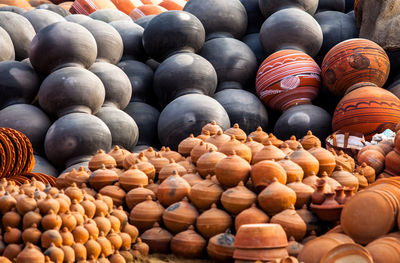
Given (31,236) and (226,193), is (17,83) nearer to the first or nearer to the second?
(226,193)

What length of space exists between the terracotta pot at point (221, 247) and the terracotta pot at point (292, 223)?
280mm

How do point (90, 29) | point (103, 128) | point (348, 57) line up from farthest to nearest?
1. point (90, 29)
2. point (348, 57)
3. point (103, 128)

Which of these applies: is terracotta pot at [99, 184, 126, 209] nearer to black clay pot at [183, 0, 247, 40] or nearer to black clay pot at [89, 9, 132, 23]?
black clay pot at [183, 0, 247, 40]

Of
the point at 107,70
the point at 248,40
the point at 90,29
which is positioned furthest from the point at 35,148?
the point at 248,40

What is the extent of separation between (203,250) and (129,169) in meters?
0.90

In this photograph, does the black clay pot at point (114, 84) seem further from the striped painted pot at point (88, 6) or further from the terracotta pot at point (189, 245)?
the striped painted pot at point (88, 6)

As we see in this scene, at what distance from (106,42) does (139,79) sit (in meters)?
0.62

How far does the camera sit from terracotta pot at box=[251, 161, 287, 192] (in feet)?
11.5

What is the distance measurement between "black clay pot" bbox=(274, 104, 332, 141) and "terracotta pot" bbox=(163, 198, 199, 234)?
3161mm

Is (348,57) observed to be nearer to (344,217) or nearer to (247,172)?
(247,172)

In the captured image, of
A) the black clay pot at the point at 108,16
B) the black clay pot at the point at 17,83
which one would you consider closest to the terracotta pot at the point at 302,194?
the black clay pot at the point at 17,83

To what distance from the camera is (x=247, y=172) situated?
359 centimetres

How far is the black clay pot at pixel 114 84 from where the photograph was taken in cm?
646

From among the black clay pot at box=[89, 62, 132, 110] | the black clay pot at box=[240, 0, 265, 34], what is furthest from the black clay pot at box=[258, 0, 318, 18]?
the black clay pot at box=[89, 62, 132, 110]
